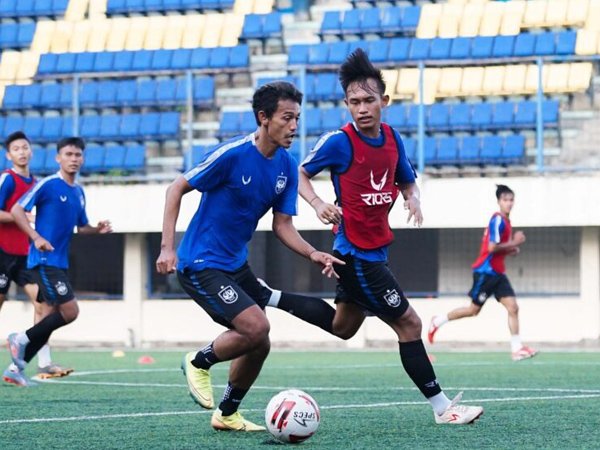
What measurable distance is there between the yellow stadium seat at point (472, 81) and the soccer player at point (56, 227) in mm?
11113

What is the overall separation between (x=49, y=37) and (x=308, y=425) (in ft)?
68.2

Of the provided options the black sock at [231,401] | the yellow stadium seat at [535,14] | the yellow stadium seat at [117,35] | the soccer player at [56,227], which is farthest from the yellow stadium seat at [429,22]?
the black sock at [231,401]

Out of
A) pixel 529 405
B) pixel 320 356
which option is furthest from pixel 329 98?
pixel 529 405

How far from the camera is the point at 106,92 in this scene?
23.3 metres

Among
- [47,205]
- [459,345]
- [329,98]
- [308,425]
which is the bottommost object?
[459,345]

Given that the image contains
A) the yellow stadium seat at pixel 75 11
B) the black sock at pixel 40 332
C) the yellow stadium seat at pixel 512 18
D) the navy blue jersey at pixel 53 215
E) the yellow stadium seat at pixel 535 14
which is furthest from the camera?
the yellow stadium seat at pixel 75 11

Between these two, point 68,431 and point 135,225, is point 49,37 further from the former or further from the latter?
point 68,431

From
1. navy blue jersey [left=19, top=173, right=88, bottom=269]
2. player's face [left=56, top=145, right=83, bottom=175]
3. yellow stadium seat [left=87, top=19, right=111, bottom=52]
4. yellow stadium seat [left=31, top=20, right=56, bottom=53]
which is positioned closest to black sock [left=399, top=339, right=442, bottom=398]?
player's face [left=56, top=145, right=83, bottom=175]

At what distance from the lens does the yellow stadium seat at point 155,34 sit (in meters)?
25.2

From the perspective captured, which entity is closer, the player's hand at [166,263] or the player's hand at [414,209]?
the player's hand at [166,263]

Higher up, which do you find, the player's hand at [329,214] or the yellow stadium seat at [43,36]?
the yellow stadium seat at [43,36]

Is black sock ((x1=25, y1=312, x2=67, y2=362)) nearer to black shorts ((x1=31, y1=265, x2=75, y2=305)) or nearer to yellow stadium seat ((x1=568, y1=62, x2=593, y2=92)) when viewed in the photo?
black shorts ((x1=31, y1=265, x2=75, y2=305))

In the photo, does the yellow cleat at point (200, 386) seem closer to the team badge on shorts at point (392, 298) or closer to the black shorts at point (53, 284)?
the team badge on shorts at point (392, 298)

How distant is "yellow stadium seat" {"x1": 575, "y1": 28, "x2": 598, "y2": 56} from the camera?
2188 cm
